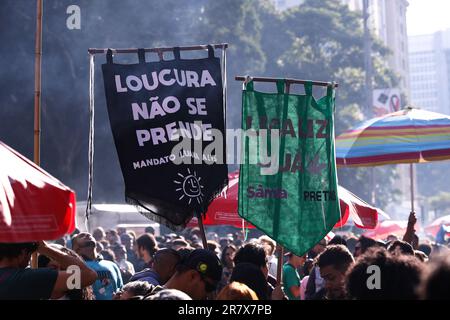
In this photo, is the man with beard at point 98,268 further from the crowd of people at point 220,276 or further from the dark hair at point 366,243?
the dark hair at point 366,243

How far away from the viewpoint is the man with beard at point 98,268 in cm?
719

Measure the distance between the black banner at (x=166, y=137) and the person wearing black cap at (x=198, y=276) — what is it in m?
1.14

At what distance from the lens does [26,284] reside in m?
4.26

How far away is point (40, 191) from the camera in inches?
162

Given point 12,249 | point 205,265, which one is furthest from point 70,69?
point 12,249

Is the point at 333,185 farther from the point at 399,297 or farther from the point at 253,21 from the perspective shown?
the point at 253,21

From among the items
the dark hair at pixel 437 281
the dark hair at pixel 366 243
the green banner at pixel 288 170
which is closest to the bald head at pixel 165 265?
the green banner at pixel 288 170

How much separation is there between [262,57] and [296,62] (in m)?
5.41

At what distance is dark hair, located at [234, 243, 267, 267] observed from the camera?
6.06 m

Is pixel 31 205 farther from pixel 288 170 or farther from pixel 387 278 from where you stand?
pixel 288 170

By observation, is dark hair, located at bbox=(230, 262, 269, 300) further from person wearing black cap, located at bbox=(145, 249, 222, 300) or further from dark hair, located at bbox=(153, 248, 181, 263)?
dark hair, located at bbox=(153, 248, 181, 263)

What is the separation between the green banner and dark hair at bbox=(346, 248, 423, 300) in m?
1.84

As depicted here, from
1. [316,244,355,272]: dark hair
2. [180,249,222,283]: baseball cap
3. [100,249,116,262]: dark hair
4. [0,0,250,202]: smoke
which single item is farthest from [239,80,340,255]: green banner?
[0,0,250,202]: smoke

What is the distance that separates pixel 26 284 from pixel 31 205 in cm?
44
